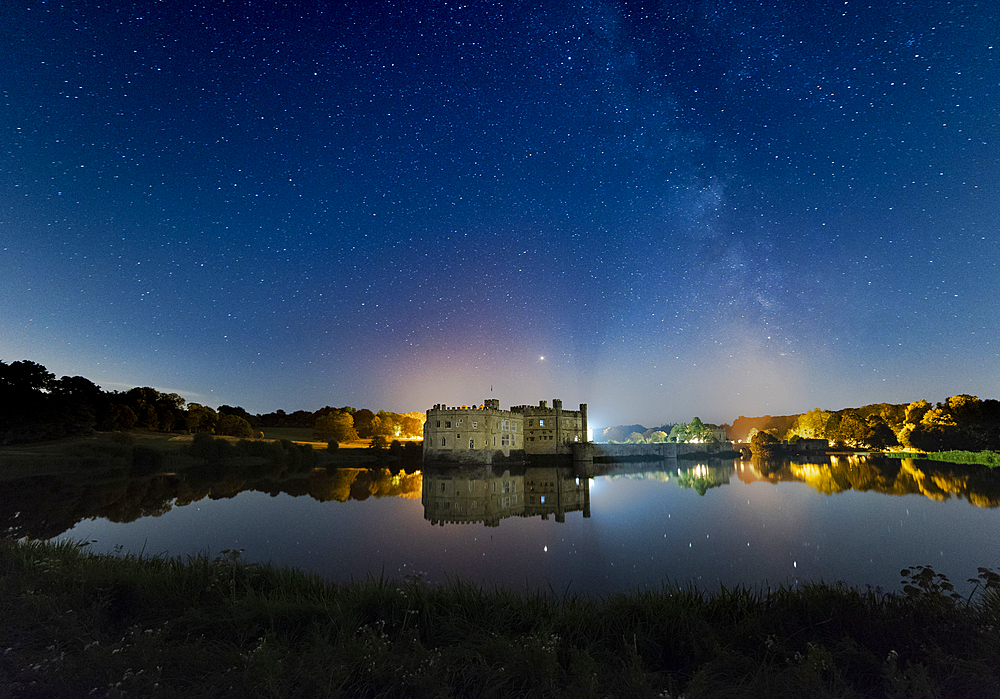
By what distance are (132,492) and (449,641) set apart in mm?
36479

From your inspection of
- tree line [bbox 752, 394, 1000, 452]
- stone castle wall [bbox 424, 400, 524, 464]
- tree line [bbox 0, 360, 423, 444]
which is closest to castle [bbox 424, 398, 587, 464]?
stone castle wall [bbox 424, 400, 524, 464]

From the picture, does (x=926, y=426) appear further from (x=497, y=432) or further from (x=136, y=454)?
(x=136, y=454)

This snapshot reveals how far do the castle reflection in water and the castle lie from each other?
997 cm

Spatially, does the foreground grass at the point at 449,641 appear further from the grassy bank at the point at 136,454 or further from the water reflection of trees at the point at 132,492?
the grassy bank at the point at 136,454

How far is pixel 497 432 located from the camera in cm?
7244

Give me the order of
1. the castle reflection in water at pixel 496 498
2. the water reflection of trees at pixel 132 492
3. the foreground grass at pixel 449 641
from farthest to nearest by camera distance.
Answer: the castle reflection in water at pixel 496 498
the water reflection of trees at pixel 132 492
the foreground grass at pixel 449 641

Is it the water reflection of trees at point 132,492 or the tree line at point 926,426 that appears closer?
the water reflection of trees at point 132,492

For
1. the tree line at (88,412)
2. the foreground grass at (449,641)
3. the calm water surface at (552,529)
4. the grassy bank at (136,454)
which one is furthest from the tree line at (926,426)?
the tree line at (88,412)

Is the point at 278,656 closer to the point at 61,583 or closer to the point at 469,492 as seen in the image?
the point at 61,583

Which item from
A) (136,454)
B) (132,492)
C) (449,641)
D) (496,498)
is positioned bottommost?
(496,498)

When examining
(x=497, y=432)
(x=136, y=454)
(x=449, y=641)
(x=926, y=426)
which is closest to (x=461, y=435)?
(x=497, y=432)

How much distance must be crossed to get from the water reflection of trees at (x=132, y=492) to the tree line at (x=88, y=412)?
797 inches

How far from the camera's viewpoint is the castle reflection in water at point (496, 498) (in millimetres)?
27761

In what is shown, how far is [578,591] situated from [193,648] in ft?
29.4
